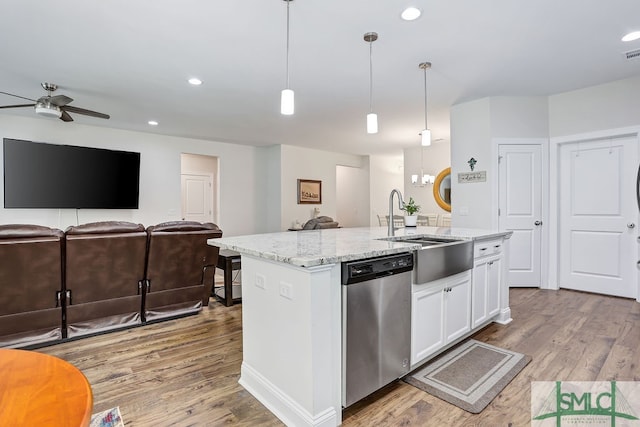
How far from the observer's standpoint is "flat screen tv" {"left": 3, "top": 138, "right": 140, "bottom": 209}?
4.91 metres

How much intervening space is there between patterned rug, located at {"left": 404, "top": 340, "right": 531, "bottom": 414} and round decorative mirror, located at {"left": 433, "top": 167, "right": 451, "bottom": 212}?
501 cm

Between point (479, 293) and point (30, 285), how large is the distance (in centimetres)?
364

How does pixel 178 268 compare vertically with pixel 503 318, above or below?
above

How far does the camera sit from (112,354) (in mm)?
2535

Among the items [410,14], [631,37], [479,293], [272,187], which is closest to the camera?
[410,14]

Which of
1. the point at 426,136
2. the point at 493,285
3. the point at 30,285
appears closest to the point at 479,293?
the point at 493,285

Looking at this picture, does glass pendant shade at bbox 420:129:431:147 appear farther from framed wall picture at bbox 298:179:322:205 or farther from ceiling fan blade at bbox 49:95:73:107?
framed wall picture at bbox 298:179:322:205

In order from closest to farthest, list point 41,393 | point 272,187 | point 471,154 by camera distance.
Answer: point 41,393 < point 471,154 < point 272,187

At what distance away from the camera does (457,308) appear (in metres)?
2.46

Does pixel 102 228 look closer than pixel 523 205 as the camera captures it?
Yes

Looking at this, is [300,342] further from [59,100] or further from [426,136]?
[59,100]

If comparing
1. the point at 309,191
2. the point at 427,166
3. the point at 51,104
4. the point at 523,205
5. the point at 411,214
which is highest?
the point at 51,104

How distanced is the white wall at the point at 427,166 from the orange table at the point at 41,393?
7417mm

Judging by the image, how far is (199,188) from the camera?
771cm
